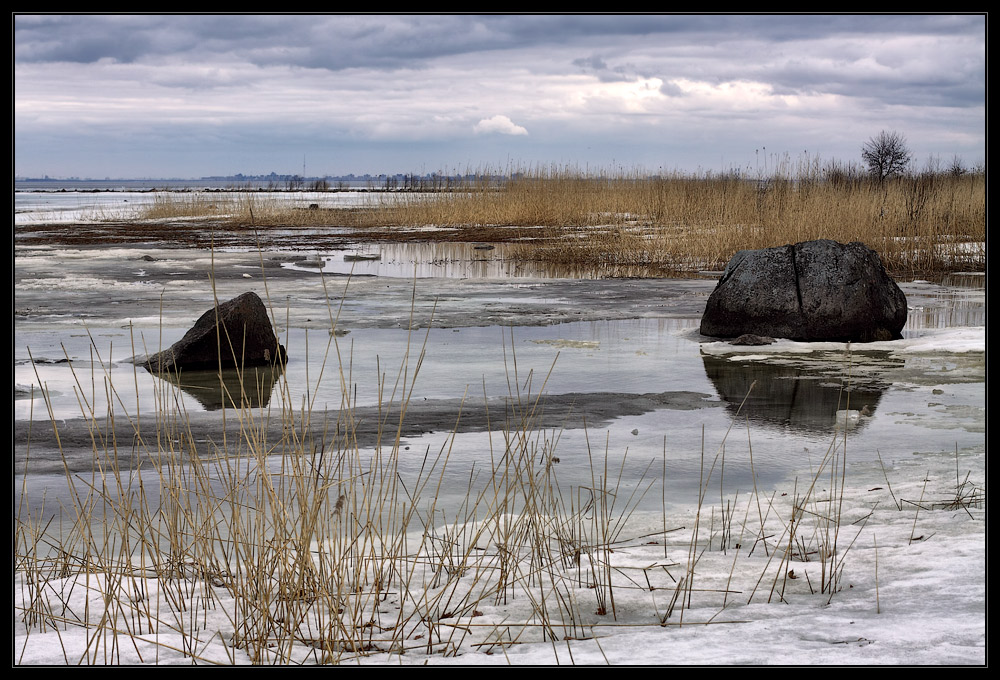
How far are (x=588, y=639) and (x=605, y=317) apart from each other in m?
7.74

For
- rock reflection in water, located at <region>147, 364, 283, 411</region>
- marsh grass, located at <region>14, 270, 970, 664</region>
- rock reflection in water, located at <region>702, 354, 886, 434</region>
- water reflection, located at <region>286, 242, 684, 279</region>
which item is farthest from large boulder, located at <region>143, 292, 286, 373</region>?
water reflection, located at <region>286, 242, 684, 279</region>

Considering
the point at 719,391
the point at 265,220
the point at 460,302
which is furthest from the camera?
the point at 265,220

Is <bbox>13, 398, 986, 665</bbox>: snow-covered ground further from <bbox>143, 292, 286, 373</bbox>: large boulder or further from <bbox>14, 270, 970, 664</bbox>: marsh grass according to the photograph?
<bbox>143, 292, 286, 373</bbox>: large boulder

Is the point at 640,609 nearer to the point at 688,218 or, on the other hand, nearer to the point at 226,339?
the point at 226,339

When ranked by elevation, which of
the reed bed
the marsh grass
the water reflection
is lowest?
the marsh grass

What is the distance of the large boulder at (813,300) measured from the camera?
29.8ft

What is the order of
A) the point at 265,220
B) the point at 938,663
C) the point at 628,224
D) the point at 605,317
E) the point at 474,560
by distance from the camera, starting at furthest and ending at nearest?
1. the point at 265,220
2. the point at 628,224
3. the point at 605,317
4. the point at 474,560
5. the point at 938,663

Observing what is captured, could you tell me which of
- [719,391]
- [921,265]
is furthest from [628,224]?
[719,391]

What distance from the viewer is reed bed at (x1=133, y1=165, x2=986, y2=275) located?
1582cm

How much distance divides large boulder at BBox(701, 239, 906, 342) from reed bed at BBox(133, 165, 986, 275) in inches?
53.1

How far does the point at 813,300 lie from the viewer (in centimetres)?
916

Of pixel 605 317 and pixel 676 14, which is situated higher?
pixel 676 14

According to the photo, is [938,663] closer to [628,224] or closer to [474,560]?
[474,560]

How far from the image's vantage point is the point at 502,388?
6949mm
